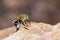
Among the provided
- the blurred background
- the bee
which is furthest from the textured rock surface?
the blurred background

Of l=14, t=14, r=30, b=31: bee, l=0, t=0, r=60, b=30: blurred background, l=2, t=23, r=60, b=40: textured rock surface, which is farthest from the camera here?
l=0, t=0, r=60, b=30: blurred background

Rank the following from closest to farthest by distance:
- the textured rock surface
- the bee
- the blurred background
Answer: the textured rock surface → the bee → the blurred background

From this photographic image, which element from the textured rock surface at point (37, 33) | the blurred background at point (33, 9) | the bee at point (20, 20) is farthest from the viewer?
the blurred background at point (33, 9)

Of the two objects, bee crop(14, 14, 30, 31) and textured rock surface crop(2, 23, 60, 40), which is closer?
textured rock surface crop(2, 23, 60, 40)

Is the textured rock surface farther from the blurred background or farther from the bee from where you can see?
the blurred background

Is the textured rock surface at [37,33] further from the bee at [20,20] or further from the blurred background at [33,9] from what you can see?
the blurred background at [33,9]

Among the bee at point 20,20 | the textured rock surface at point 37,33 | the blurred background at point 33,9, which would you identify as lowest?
the blurred background at point 33,9

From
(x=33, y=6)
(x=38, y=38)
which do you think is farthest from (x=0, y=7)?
(x=38, y=38)

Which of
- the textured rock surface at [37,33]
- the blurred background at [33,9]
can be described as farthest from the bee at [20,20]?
the blurred background at [33,9]
